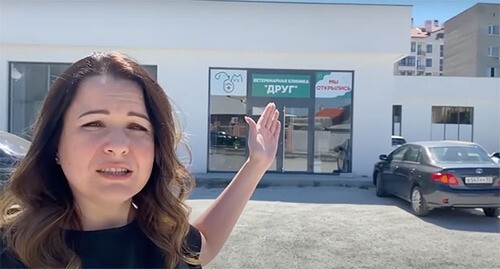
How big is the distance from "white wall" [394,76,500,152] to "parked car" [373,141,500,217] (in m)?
20.4

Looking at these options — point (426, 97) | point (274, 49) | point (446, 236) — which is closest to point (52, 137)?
point (446, 236)

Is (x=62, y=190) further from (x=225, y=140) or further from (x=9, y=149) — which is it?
(x=225, y=140)

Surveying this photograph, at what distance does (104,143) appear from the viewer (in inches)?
61.6

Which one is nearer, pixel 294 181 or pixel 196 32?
pixel 294 181

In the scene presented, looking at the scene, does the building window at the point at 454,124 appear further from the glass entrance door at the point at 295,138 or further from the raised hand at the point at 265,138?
the raised hand at the point at 265,138

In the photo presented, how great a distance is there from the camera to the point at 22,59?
16.6m

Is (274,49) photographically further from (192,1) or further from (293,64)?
(192,1)

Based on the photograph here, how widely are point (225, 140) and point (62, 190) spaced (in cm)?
1504

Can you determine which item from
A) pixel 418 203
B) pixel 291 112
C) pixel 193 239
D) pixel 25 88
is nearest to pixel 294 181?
pixel 291 112

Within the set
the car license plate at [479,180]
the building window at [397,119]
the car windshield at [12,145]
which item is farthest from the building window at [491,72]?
the car windshield at [12,145]

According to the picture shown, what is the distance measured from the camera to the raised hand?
2205mm

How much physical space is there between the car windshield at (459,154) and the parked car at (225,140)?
24.6 ft

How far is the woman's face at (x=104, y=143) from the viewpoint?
5.16 ft

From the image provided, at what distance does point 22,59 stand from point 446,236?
1434 cm
